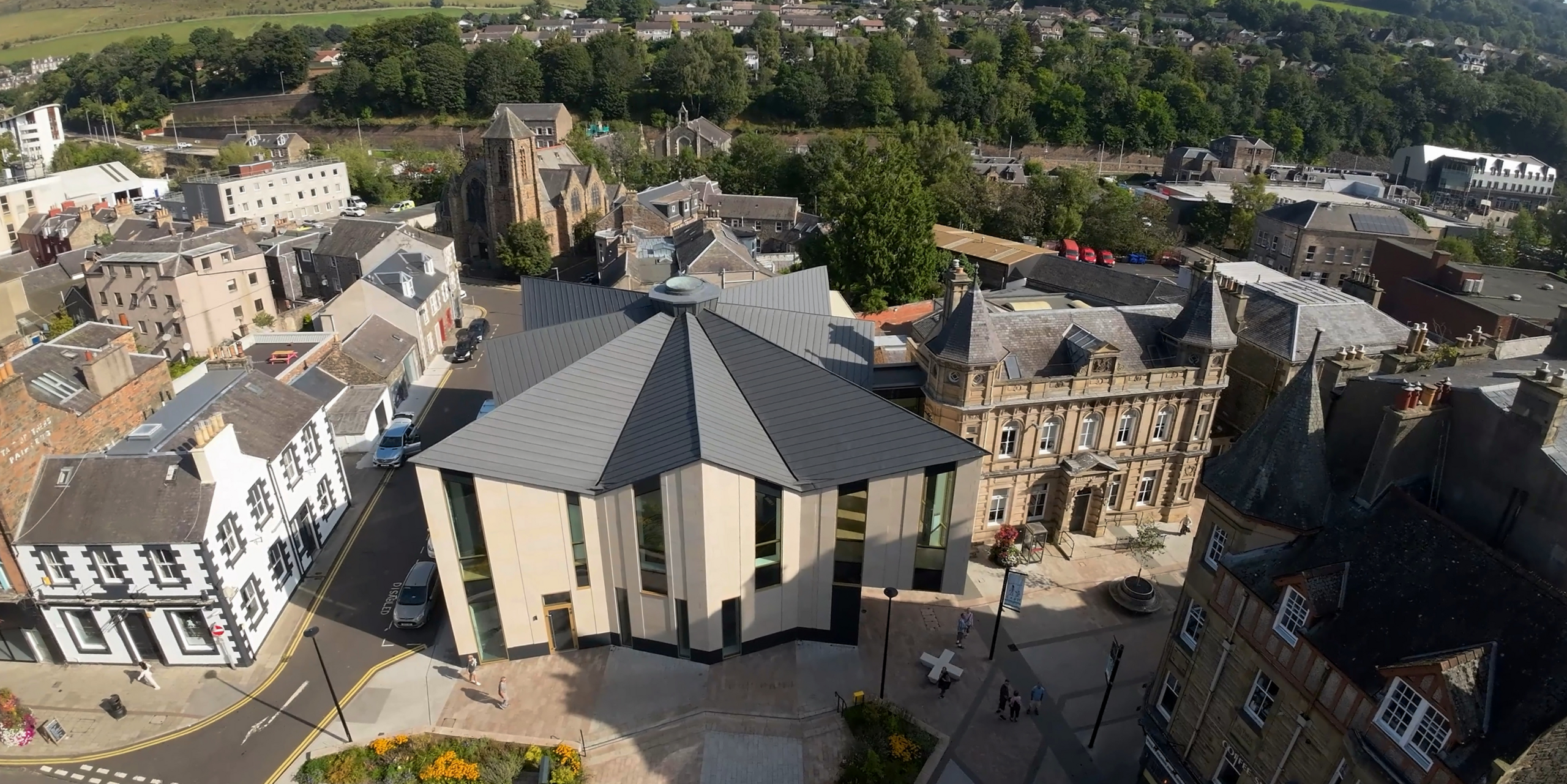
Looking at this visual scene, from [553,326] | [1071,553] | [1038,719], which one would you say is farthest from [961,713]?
[553,326]

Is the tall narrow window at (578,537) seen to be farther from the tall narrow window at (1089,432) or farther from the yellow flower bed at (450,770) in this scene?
the tall narrow window at (1089,432)

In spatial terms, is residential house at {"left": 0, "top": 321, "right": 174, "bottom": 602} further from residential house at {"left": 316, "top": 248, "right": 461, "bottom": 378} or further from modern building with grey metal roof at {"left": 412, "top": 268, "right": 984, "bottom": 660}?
modern building with grey metal roof at {"left": 412, "top": 268, "right": 984, "bottom": 660}

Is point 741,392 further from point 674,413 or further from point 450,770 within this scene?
point 450,770

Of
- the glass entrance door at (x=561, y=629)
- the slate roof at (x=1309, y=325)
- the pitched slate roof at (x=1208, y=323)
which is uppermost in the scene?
the pitched slate roof at (x=1208, y=323)

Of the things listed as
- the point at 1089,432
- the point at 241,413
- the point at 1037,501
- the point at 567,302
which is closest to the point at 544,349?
the point at 567,302

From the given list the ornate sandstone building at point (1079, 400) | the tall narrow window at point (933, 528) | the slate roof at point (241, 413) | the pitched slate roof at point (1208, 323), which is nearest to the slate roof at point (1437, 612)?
the tall narrow window at point (933, 528)

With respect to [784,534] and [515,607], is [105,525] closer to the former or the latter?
[515,607]
